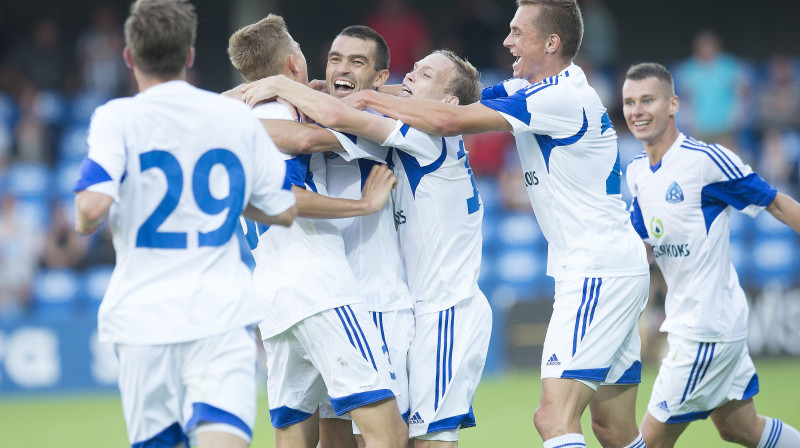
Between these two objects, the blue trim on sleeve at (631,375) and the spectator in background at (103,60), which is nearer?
the blue trim on sleeve at (631,375)

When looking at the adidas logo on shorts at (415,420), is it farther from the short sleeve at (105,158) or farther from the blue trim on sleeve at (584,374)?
the short sleeve at (105,158)

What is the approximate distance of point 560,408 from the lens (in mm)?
5102

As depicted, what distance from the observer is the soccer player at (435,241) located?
5.09 meters

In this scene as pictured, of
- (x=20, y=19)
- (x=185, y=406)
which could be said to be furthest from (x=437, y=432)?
(x=20, y=19)

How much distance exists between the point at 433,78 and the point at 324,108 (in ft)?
2.70

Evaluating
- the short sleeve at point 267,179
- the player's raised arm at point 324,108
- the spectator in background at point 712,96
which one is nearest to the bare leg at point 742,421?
the player's raised arm at point 324,108

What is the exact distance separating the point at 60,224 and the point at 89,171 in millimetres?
10416

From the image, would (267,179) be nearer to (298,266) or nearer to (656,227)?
(298,266)

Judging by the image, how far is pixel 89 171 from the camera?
3818 mm

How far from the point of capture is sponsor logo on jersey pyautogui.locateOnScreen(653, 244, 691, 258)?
6199mm

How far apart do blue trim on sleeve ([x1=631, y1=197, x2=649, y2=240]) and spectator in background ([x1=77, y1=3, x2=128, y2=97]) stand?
11.4 m

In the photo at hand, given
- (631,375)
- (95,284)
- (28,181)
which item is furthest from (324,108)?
(28,181)

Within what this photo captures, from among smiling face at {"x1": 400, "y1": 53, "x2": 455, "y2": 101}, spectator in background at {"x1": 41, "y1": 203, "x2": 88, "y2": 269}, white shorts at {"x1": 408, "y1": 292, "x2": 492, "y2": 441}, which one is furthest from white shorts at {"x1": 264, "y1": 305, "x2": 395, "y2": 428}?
spectator in background at {"x1": 41, "y1": 203, "x2": 88, "y2": 269}

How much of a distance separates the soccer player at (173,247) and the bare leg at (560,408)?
5.61ft
